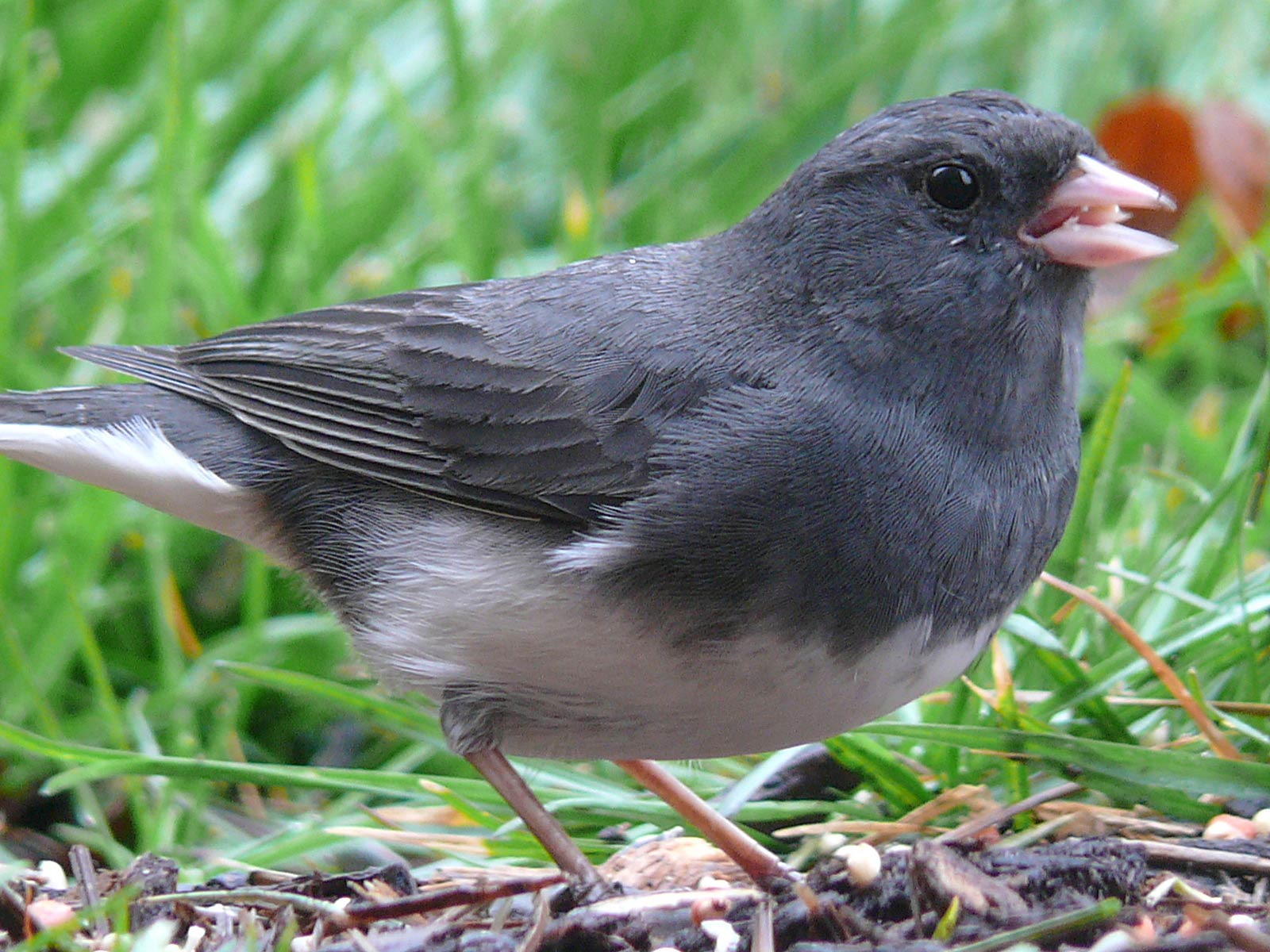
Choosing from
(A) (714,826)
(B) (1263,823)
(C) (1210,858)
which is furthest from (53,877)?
(B) (1263,823)

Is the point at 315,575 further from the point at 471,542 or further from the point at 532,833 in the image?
the point at 532,833

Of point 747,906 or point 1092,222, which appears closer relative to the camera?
point 747,906

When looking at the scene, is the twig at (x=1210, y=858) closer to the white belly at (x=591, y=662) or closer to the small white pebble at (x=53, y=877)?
the white belly at (x=591, y=662)

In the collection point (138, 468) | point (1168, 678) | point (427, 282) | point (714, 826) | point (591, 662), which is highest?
point (427, 282)

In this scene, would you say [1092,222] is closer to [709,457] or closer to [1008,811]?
[709,457]

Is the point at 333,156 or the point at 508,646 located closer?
the point at 508,646

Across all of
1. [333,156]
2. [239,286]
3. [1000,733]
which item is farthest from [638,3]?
[1000,733]

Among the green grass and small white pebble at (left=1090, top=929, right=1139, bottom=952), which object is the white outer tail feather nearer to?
the green grass
